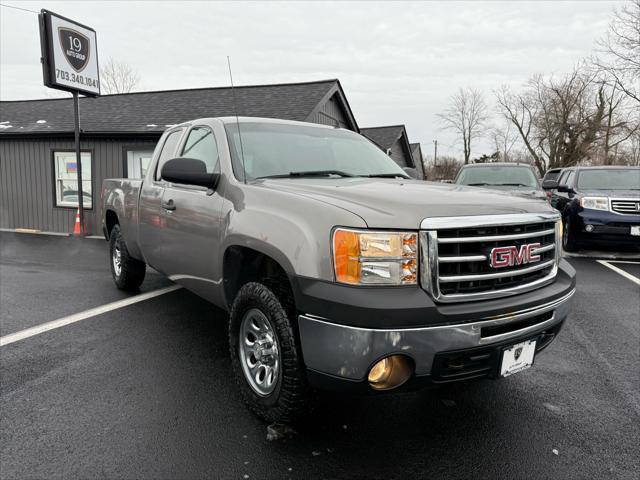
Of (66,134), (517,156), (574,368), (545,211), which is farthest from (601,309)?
(517,156)

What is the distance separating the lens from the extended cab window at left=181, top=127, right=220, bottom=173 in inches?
140

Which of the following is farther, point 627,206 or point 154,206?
point 627,206

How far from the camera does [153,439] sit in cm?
253

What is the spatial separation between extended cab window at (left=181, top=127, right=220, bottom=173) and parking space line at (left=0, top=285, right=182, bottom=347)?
2.02 m

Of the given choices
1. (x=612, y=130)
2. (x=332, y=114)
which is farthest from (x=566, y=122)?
(x=332, y=114)

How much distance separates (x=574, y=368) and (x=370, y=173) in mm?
2171

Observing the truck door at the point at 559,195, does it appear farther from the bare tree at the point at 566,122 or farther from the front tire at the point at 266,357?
the bare tree at the point at 566,122

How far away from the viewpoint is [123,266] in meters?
5.50

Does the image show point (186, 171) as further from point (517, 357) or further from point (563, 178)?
point (563, 178)

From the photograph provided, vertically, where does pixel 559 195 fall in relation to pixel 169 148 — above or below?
below

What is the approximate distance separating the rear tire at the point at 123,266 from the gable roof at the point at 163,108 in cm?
658

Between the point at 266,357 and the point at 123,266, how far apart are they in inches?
136

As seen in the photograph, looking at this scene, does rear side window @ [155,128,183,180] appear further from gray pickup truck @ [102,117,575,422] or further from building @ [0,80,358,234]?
building @ [0,80,358,234]

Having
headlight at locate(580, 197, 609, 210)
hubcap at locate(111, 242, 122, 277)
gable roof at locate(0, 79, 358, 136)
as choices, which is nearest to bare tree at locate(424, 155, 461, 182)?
gable roof at locate(0, 79, 358, 136)
